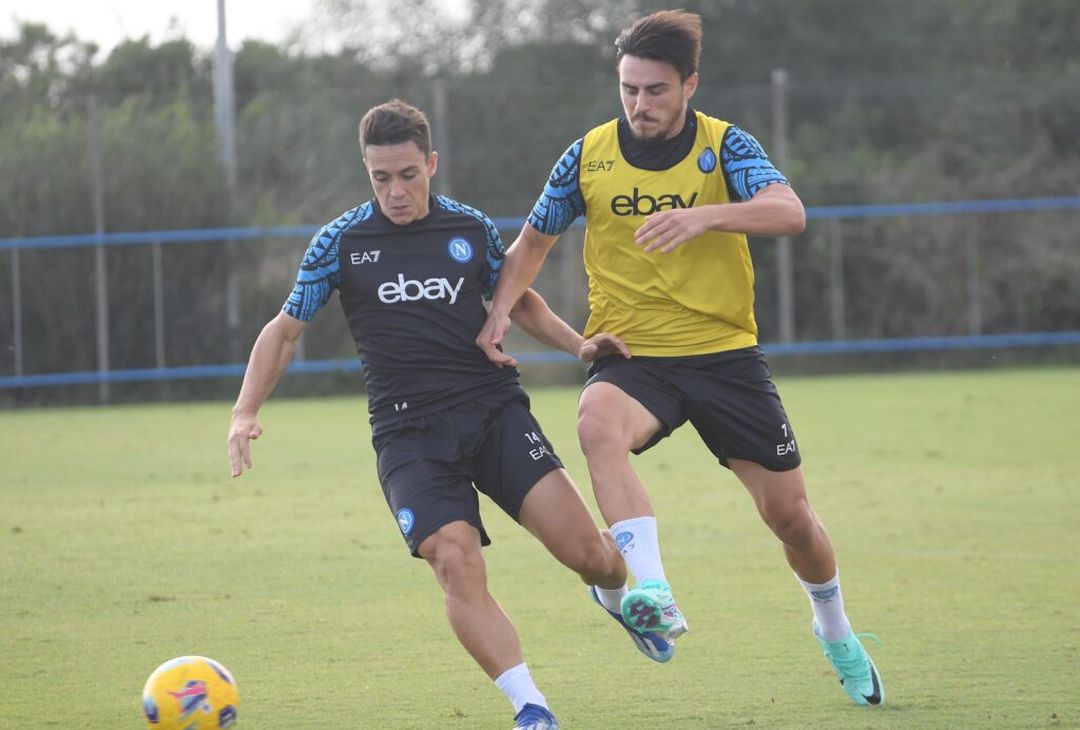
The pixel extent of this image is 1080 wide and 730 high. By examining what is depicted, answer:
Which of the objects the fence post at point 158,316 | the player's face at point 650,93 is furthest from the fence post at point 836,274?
the player's face at point 650,93

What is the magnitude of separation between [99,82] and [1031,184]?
17.3 metres

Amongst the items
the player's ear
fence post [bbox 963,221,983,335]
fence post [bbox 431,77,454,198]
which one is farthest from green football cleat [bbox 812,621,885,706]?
fence post [bbox 963,221,983,335]

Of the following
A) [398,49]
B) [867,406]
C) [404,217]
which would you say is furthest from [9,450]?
[398,49]

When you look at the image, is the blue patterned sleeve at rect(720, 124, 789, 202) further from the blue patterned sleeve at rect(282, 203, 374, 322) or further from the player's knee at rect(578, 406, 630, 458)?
the blue patterned sleeve at rect(282, 203, 374, 322)

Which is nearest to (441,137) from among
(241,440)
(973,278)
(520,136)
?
(520,136)

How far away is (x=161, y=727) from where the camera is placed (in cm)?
478

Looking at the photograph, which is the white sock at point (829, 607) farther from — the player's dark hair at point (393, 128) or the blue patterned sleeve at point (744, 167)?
the player's dark hair at point (393, 128)

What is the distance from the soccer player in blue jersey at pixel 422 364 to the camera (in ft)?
17.5

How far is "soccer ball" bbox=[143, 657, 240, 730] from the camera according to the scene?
477cm

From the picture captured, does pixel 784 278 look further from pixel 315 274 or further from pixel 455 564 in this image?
pixel 455 564

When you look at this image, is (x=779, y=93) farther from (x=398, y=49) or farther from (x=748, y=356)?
(x=748, y=356)

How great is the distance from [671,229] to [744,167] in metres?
0.57

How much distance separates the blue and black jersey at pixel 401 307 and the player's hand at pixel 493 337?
0.04 m

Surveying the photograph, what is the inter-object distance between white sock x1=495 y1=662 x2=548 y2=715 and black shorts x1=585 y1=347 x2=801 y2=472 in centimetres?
96
